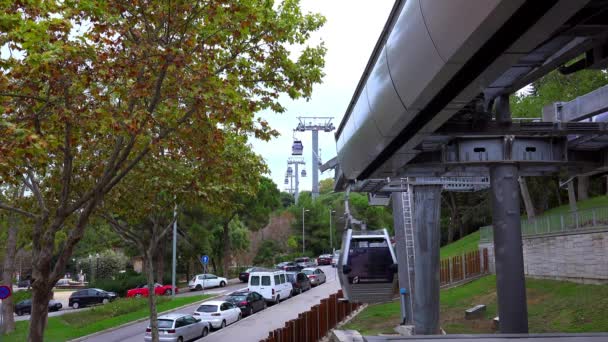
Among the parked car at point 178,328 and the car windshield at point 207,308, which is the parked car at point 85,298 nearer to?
the car windshield at point 207,308

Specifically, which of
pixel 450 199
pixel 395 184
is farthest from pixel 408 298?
pixel 450 199

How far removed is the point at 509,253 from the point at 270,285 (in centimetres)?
2602

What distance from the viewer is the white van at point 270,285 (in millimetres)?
35281

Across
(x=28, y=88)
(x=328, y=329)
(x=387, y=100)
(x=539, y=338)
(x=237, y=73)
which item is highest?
(x=237, y=73)

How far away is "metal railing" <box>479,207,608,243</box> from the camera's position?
2214 cm

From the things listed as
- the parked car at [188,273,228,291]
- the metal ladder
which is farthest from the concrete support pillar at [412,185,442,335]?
the parked car at [188,273,228,291]

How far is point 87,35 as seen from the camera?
33.8 feet

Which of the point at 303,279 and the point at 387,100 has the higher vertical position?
the point at 387,100

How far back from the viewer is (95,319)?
101 ft

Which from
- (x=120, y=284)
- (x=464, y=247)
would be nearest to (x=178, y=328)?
(x=120, y=284)

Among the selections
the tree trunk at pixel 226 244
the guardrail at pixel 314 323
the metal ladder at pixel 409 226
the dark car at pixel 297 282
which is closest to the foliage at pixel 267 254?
the tree trunk at pixel 226 244

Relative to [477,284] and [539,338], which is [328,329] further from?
[539,338]

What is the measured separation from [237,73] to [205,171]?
16.9 ft

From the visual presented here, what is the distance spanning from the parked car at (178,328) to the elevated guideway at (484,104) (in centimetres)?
1082
